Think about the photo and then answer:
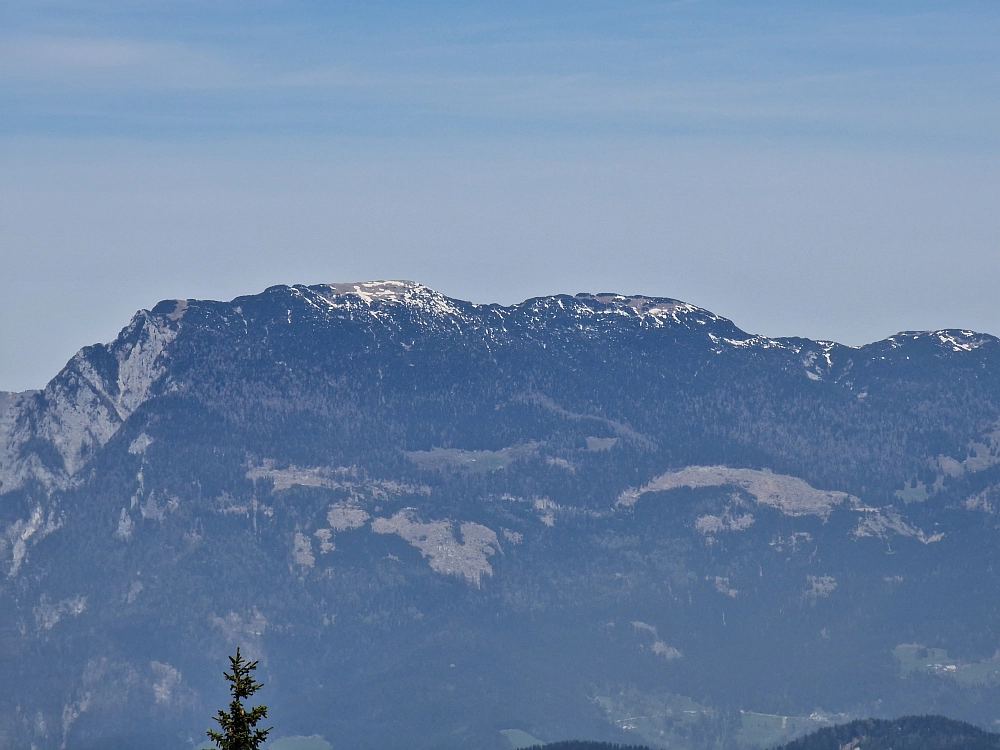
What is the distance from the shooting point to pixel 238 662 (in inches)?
4808

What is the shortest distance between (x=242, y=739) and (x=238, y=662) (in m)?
5.46

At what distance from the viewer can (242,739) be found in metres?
125
